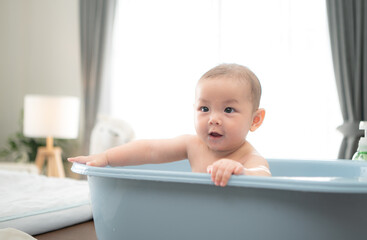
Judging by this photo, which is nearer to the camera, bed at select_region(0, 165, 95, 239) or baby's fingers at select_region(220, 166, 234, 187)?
baby's fingers at select_region(220, 166, 234, 187)

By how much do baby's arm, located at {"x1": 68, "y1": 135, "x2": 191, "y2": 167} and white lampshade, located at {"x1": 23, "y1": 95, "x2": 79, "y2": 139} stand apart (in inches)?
101

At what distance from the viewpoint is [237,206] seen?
1.80ft

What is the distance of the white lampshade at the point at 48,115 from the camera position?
3.33 metres

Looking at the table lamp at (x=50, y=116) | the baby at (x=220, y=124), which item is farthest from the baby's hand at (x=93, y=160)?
the table lamp at (x=50, y=116)

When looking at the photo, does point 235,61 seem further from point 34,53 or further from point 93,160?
point 93,160

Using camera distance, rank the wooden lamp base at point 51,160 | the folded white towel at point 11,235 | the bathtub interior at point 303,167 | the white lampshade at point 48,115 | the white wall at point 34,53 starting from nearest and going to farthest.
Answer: the folded white towel at point 11,235 → the bathtub interior at point 303,167 → the white lampshade at point 48,115 → the wooden lamp base at point 51,160 → the white wall at point 34,53

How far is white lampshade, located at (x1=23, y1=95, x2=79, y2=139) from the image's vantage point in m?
3.33

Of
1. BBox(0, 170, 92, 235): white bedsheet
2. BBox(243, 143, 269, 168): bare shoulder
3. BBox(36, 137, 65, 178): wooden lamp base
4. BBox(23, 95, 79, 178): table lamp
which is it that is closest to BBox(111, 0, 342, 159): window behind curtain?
BBox(23, 95, 79, 178): table lamp

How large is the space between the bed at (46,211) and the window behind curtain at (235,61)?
2016 millimetres

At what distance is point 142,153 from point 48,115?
2612 mm

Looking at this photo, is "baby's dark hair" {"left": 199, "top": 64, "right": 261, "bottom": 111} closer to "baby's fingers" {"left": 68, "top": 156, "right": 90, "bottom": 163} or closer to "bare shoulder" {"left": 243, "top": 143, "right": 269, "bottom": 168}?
"bare shoulder" {"left": 243, "top": 143, "right": 269, "bottom": 168}

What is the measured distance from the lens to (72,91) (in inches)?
162

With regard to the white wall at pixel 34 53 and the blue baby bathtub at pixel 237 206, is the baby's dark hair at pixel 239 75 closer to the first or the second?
the blue baby bathtub at pixel 237 206

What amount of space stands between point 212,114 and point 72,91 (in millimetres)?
3496
